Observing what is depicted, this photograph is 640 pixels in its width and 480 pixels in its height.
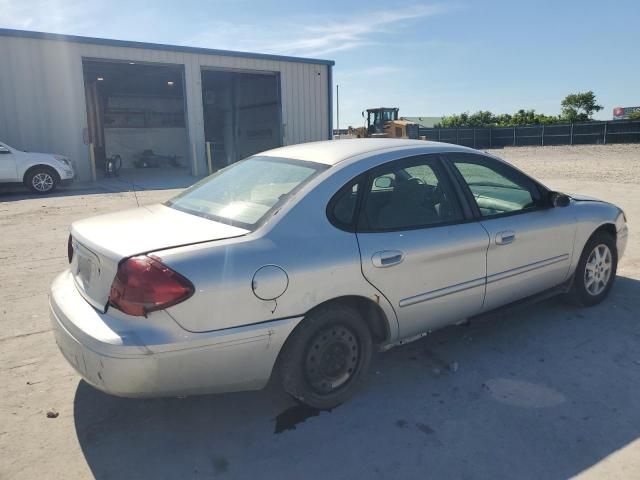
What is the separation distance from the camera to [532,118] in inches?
2083

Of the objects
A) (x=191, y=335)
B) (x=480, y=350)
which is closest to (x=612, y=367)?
(x=480, y=350)

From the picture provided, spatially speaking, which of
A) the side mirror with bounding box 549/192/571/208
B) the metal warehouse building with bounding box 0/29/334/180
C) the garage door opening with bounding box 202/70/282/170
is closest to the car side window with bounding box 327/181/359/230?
the side mirror with bounding box 549/192/571/208

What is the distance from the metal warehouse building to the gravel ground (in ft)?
49.7

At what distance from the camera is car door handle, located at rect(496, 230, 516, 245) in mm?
3587

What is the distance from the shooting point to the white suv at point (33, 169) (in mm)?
13500

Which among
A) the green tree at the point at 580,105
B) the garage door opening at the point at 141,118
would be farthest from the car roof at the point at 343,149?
the green tree at the point at 580,105

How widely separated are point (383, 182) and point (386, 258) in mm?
549

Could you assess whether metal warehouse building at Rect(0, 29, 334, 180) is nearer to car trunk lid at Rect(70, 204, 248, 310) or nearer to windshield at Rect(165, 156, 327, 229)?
windshield at Rect(165, 156, 327, 229)

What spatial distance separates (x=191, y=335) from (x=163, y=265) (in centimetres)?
37

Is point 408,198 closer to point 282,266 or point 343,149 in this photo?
point 343,149

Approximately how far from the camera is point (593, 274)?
446 cm

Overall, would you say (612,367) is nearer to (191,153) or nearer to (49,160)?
(49,160)

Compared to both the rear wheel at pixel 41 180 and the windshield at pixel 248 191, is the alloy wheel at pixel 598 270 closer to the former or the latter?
the windshield at pixel 248 191

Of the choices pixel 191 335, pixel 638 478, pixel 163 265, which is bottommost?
pixel 638 478
